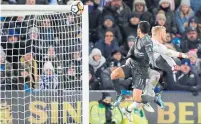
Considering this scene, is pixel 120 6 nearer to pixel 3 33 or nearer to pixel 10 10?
pixel 3 33

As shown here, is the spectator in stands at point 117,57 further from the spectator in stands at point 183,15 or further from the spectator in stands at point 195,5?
the spectator in stands at point 195,5

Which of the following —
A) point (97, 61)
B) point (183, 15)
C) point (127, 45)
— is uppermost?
point (183, 15)

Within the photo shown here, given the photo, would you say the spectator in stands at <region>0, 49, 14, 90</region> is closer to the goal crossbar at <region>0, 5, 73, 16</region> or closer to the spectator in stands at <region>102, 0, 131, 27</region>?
the goal crossbar at <region>0, 5, 73, 16</region>

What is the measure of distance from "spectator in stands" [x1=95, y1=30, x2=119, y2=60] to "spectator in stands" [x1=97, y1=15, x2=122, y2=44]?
150 millimetres

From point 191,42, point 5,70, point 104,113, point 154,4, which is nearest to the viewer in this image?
point 5,70

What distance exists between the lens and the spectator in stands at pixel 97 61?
470 inches

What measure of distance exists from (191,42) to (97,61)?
5.55ft

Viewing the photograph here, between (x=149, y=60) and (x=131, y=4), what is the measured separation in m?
3.11

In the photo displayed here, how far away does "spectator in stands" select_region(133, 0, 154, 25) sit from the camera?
41.8ft

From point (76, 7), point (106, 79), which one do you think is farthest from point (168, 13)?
point (76, 7)

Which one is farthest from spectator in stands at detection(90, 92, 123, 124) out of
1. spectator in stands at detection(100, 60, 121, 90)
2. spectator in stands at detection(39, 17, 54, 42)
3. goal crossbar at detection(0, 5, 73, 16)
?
goal crossbar at detection(0, 5, 73, 16)

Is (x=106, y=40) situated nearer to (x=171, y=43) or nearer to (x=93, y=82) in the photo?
(x=93, y=82)

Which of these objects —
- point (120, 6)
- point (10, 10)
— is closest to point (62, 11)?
point (10, 10)

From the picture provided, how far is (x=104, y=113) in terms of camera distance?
1176 cm
